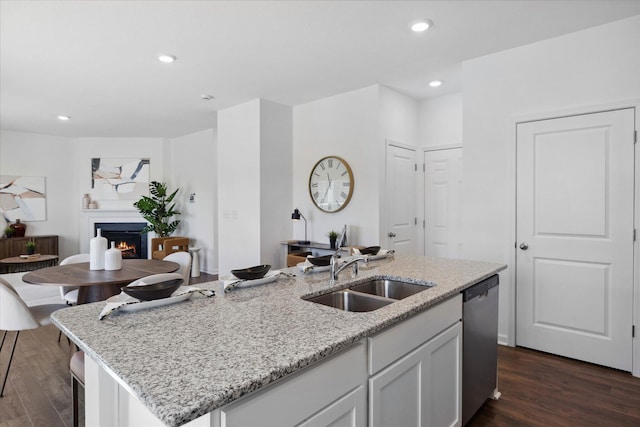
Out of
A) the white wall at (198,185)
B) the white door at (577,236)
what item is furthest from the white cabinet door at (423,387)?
the white wall at (198,185)

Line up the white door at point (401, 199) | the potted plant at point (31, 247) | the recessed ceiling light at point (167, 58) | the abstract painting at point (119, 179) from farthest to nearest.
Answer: the abstract painting at point (119, 179), the potted plant at point (31, 247), the white door at point (401, 199), the recessed ceiling light at point (167, 58)

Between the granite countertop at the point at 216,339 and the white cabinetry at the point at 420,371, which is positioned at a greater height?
the granite countertop at the point at 216,339

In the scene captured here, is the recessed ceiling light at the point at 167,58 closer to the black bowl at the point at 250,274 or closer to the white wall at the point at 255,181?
the white wall at the point at 255,181

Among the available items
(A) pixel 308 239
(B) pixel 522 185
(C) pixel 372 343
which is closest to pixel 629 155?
(B) pixel 522 185

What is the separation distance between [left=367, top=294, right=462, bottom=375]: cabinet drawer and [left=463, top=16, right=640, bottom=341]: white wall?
1.77 meters

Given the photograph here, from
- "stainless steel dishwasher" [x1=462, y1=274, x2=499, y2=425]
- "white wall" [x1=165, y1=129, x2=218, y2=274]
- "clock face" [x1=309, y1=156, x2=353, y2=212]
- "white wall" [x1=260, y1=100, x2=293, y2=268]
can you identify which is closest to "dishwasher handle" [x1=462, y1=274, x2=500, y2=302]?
"stainless steel dishwasher" [x1=462, y1=274, x2=499, y2=425]

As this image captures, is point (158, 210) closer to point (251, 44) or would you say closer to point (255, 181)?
point (255, 181)

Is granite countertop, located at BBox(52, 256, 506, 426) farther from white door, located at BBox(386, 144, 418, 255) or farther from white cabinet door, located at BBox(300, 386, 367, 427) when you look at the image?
white door, located at BBox(386, 144, 418, 255)

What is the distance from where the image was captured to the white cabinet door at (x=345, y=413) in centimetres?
108

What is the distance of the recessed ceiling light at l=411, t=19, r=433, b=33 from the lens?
2.73 m

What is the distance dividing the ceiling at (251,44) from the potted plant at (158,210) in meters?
2.37

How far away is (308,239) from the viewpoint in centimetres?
497

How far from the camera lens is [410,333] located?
1.51 metres

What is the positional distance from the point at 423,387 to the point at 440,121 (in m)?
3.76
